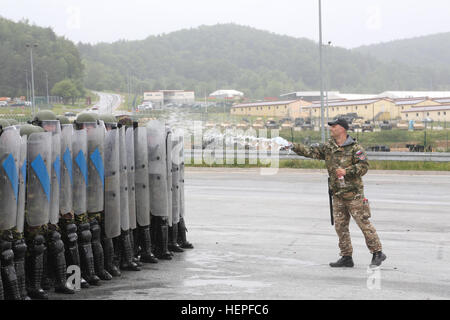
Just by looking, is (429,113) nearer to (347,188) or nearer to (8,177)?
(347,188)

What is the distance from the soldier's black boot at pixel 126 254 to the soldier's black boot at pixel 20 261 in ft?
5.49

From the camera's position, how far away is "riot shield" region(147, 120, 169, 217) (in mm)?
7867

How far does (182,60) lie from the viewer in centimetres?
18338

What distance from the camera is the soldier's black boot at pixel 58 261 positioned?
634cm

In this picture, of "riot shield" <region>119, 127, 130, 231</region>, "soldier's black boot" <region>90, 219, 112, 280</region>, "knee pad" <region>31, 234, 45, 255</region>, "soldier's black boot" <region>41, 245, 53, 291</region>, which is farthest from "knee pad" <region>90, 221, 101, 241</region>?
"knee pad" <region>31, 234, 45, 255</region>

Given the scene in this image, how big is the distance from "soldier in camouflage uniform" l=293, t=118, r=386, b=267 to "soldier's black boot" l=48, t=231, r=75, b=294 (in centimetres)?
321

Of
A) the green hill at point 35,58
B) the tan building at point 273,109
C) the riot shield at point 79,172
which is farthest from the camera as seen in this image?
the green hill at point 35,58

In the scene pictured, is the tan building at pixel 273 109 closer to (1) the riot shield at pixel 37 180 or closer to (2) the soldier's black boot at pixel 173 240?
(2) the soldier's black boot at pixel 173 240

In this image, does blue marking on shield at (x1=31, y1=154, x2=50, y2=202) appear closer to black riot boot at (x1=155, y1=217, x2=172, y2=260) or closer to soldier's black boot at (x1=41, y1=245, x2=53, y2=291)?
soldier's black boot at (x1=41, y1=245, x2=53, y2=291)

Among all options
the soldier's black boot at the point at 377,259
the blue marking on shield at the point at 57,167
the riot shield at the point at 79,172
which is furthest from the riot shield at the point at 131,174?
the soldier's black boot at the point at 377,259

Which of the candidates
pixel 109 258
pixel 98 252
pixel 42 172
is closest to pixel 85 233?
pixel 98 252

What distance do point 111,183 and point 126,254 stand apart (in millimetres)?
902

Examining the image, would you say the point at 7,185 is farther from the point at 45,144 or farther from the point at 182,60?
the point at 182,60

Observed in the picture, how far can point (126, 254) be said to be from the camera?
743 cm
